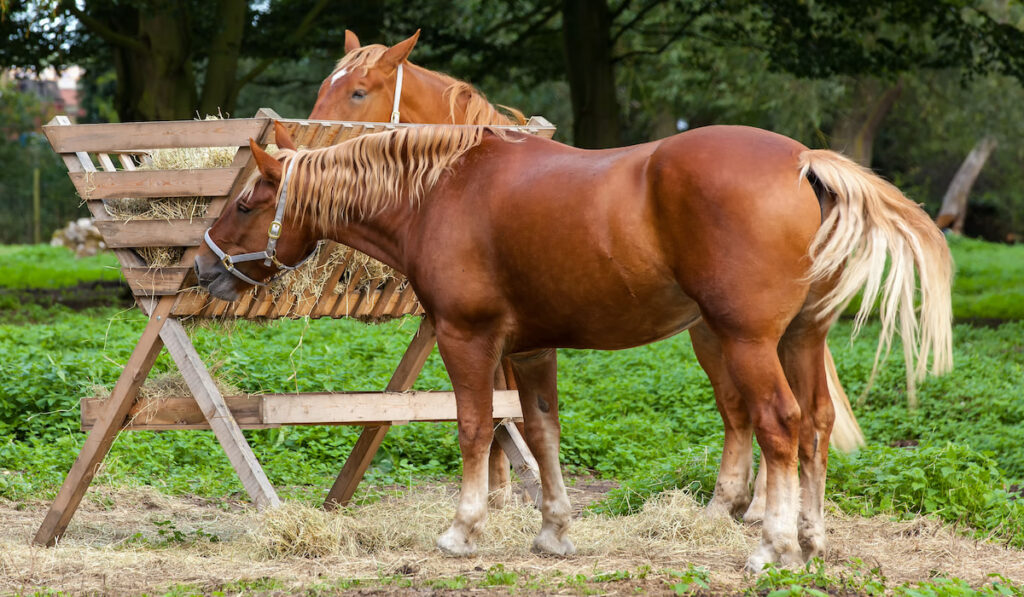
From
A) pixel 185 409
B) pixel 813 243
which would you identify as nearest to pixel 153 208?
pixel 185 409

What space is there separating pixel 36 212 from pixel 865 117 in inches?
838

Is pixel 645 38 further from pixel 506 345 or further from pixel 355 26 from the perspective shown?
pixel 506 345

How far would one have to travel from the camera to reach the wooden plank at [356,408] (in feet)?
15.9

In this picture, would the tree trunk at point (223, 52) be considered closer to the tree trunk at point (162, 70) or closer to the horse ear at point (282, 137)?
the tree trunk at point (162, 70)

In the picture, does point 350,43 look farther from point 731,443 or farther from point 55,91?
point 55,91

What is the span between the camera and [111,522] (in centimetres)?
566

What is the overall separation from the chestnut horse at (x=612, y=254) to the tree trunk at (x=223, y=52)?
29.3 ft

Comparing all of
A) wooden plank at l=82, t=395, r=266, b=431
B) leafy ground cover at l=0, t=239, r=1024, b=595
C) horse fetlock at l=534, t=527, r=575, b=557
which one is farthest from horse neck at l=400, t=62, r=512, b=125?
horse fetlock at l=534, t=527, r=575, b=557

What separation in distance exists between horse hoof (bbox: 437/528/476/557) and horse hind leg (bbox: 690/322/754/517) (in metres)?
1.40

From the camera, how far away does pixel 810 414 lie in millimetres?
4285

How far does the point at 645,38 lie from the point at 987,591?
59.5 ft

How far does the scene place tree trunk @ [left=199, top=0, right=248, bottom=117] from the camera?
42.6ft

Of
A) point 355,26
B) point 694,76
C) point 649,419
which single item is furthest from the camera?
point 694,76

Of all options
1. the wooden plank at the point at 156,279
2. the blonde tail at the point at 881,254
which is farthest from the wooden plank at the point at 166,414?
the blonde tail at the point at 881,254
